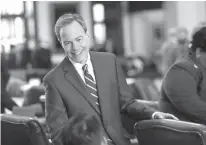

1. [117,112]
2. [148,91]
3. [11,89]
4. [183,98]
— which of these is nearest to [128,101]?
[117,112]

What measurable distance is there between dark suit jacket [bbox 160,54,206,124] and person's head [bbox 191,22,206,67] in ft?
0.13

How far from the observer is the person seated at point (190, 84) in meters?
2.32

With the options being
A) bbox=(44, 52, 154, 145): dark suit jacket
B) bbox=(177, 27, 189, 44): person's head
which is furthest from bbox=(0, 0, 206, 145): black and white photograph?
bbox=(177, 27, 189, 44): person's head


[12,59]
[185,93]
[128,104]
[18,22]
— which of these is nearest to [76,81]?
[128,104]

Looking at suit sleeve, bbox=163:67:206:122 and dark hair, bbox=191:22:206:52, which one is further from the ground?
dark hair, bbox=191:22:206:52

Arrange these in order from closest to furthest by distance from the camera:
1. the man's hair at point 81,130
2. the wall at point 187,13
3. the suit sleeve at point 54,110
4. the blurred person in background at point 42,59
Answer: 1. the man's hair at point 81,130
2. the suit sleeve at point 54,110
3. the blurred person in background at point 42,59
4. the wall at point 187,13

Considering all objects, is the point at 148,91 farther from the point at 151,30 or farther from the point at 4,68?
the point at 151,30

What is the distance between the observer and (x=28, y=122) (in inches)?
78.1

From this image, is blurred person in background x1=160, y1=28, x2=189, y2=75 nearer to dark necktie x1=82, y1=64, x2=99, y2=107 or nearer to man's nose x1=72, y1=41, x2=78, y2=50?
dark necktie x1=82, y1=64, x2=99, y2=107

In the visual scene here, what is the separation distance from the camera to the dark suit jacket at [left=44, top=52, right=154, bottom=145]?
1.91m

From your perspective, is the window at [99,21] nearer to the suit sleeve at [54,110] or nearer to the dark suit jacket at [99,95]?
the dark suit jacket at [99,95]

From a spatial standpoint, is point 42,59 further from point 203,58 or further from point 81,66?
point 81,66

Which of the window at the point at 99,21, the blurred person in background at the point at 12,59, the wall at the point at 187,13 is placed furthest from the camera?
the window at the point at 99,21

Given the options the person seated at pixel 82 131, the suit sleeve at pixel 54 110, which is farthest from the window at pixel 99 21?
the person seated at pixel 82 131
